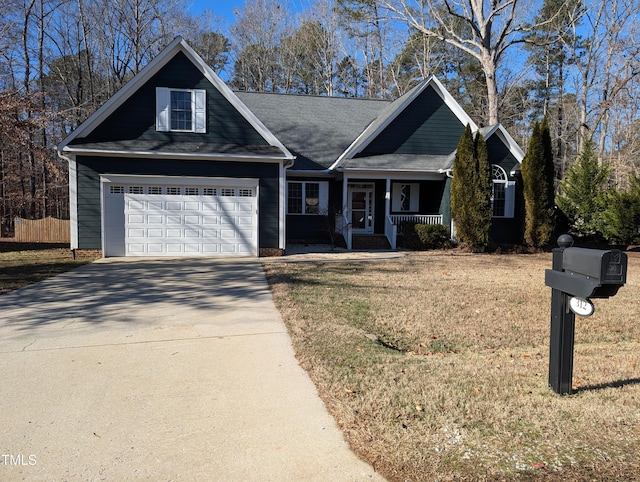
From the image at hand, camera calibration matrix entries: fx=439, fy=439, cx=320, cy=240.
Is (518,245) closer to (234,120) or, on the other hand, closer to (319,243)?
(319,243)

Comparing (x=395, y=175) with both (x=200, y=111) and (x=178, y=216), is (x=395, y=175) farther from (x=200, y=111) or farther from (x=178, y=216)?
(x=178, y=216)

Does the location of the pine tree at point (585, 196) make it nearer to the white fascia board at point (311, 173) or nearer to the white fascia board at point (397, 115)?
the white fascia board at point (397, 115)

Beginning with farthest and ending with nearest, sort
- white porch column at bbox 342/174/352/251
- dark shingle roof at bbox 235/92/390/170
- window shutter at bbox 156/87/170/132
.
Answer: dark shingle roof at bbox 235/92/390/170, white porch column at bbox 342/174/352/251, window shutter at bbox 156/87/170/132

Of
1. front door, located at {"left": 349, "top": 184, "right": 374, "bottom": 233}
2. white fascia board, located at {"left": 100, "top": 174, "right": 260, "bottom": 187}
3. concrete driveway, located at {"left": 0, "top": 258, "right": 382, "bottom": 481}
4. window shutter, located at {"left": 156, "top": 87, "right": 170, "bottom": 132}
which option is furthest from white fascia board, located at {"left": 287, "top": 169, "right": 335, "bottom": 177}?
concrete driveway, located at {"left": 0, "top": 258, "right": 382, "bottom": 481}

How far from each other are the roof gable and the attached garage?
101 cm

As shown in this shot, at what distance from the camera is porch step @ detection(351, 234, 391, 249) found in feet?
55.3

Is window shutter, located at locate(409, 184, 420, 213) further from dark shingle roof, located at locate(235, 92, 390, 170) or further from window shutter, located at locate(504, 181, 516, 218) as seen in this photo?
window shutter, located at locate(504, 181, 516, 218)

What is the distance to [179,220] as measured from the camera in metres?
13.5

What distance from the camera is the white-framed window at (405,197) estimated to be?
1866 cm

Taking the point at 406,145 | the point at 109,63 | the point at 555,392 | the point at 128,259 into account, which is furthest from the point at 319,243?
the point at 109,63

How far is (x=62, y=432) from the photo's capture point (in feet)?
10.2

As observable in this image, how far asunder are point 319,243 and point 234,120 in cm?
615

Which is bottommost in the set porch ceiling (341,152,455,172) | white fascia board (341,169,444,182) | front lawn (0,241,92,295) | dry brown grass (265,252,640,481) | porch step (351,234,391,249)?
front lawn (0,241,92,295)

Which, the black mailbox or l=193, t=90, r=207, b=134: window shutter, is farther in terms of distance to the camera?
l=193, t=90, r=207, b=134: window shutter
